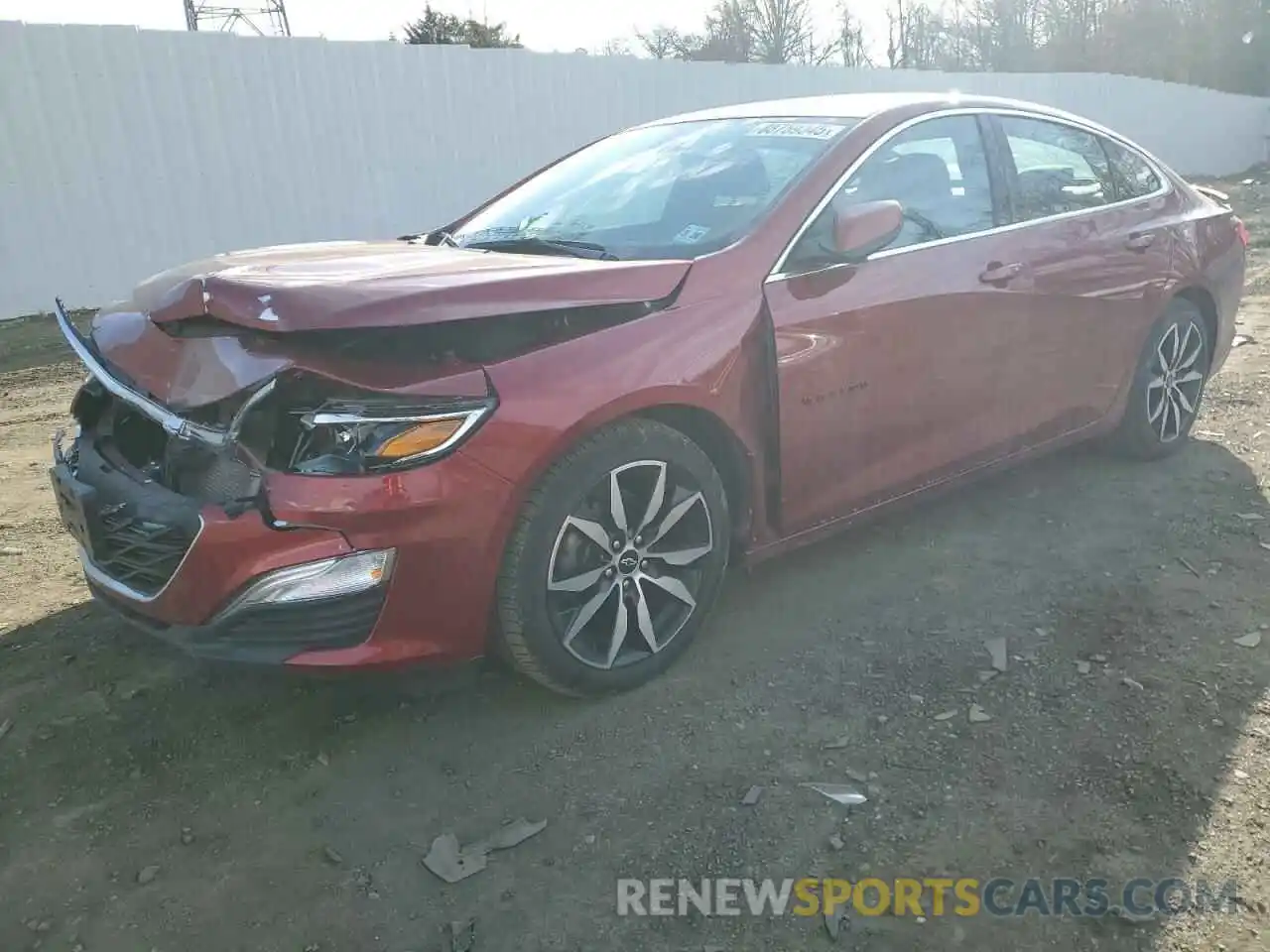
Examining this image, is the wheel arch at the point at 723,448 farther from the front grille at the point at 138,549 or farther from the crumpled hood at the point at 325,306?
the front grille at the point at 138,549

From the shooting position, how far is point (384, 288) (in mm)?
2621

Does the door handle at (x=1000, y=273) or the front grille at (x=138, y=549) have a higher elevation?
the door handle at (x=1000, y=273)

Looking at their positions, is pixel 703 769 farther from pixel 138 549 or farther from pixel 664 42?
pixel 664 42

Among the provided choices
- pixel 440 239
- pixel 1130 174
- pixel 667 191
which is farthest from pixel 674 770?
pixel 1130 174

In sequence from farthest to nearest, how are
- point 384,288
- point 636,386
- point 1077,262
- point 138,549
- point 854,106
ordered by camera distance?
point 1077,262 < point 854,106 < point 636,386 < point 138,549 < point 384,288

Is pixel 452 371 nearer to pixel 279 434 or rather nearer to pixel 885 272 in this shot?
pixel 279 434

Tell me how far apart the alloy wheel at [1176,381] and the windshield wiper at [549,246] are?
2781 millimetres

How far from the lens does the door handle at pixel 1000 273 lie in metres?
3.75

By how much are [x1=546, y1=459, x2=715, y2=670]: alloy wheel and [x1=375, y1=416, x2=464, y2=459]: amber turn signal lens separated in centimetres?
45

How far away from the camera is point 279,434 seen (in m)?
2.58

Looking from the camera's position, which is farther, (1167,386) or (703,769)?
(1167,386)

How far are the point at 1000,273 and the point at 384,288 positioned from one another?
235 cm

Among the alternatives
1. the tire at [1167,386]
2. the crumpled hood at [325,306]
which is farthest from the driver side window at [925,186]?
the tire at [1167,386]

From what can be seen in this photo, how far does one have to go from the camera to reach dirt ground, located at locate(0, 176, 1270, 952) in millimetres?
2252
